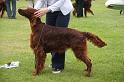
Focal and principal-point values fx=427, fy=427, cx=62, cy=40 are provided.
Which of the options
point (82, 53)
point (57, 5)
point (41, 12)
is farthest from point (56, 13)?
point (82, 53)

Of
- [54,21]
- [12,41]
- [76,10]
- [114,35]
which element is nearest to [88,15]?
[76,10]

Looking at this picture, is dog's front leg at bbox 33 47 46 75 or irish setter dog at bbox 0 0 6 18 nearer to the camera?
dog's front leg at bbox 33 47 46 75

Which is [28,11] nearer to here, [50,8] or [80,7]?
[50,8]

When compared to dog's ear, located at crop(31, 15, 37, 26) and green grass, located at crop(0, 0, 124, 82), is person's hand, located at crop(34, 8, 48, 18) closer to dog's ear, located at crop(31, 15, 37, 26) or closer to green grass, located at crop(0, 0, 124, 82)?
dog's ear, located at crop(31, 15, 37, 26)

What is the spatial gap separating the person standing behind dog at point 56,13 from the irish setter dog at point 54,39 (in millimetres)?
222

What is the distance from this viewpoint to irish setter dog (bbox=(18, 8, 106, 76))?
7.55 meters

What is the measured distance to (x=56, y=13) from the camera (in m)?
7.80

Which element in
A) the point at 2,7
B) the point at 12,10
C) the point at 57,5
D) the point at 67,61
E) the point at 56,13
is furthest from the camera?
the point at 2,7

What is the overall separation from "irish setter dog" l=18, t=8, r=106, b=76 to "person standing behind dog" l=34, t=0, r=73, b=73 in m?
0.22

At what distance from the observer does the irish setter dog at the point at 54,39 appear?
297 inches

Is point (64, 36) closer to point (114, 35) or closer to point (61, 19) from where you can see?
point (61, 19)

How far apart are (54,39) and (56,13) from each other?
0.52 metres

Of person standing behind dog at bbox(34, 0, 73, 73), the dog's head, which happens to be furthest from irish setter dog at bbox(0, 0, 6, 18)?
the dog's head

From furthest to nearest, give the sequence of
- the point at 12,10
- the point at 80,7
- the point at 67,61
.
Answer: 1. the point at 80,7
2. the point at 12,10
3. the point at 67,61
